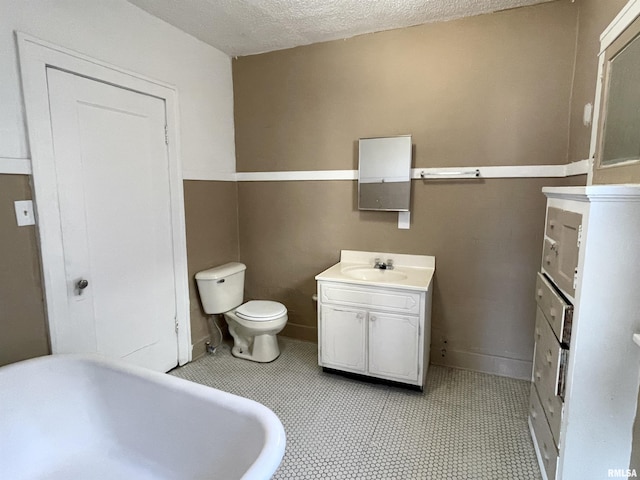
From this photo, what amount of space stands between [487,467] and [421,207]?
1625 mm

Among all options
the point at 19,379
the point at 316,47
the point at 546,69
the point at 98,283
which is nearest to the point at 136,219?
the point at 98,283

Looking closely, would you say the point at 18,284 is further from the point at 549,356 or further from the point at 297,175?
the point at 549,356

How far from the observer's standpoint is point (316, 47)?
9.04 ft

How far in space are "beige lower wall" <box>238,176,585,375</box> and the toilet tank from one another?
0.42 meters

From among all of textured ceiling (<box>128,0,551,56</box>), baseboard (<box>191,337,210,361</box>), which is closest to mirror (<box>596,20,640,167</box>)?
textured ceiling (<box>128,0,551,56</box>)

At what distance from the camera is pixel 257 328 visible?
105 inches

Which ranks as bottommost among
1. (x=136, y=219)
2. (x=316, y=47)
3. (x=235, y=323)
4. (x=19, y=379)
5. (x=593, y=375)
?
(x=235, y=323)

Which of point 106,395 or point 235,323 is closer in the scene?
point 106,395

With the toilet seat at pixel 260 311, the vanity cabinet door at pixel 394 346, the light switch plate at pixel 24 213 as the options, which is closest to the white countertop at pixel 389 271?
the vanity cabinet door at pixel 394 346

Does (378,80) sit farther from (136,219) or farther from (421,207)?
(136,219)

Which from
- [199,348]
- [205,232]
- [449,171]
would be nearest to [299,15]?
[449,171]

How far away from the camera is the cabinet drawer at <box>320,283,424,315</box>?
2254 mm

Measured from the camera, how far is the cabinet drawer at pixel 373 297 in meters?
2.25

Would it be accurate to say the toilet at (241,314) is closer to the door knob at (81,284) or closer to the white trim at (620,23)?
the door knob at (81,284)
